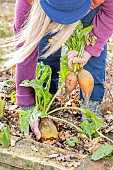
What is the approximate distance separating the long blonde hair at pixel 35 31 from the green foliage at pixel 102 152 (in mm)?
544

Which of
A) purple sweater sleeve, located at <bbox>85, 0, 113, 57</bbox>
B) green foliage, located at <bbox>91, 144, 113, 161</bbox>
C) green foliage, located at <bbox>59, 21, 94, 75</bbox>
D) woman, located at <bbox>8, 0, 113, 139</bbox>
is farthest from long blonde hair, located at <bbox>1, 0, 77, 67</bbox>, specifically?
green foliage, located at <bbox>91, 144, 113, 161</bbox>

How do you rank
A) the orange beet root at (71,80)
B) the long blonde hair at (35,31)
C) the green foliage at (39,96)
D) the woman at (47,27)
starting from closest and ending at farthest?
the woman at (47,27)
the long blonde hair at (35,31)
the green foliage at (39,96)
the orange beet root at (71,80)

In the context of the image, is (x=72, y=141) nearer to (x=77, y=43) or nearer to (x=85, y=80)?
(x=85, y=80)

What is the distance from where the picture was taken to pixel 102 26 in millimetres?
2414

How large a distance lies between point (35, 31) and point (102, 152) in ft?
2.18

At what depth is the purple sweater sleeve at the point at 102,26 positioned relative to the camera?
7.83 feet

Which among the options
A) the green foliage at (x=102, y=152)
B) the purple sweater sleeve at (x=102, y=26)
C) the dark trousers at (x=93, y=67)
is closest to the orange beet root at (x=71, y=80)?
the purple sweater sleeve at (x=102, y=26)

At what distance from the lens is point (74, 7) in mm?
1989

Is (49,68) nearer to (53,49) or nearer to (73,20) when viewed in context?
(53,49)

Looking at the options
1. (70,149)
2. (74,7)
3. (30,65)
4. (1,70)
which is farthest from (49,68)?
(1,70)

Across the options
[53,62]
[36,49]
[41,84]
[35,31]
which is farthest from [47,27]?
[53,62]

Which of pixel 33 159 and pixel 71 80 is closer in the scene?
pixel 33 159

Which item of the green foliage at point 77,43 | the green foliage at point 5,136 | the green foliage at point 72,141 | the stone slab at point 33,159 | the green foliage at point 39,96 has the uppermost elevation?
the green foliage at point 77,43

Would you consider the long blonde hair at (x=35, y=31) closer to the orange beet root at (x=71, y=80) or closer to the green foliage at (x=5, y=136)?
the orange beet root at (x=71, y=80)
